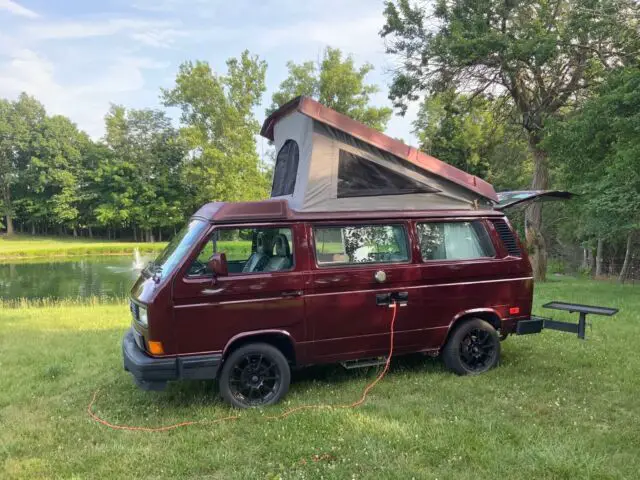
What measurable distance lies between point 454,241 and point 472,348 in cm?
140

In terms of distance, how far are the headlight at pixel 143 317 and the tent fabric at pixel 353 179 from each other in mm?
2002

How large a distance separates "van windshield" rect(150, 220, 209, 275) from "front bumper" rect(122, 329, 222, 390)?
0.90 meters

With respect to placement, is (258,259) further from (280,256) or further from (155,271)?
(155,271)

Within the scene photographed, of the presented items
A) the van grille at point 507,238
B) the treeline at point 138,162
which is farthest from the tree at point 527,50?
the treeline at point 138,162

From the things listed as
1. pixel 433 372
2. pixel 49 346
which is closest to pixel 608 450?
pixel 433 372

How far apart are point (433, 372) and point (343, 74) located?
132 ft

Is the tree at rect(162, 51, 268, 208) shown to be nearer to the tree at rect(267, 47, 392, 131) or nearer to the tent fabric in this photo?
the tree at rect(267, 47, 392, 131)

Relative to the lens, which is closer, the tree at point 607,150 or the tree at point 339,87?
the tree at point 607,150

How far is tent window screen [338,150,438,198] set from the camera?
584 cm

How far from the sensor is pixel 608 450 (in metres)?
4.06

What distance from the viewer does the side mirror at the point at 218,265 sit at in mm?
4883

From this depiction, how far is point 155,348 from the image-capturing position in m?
4.88

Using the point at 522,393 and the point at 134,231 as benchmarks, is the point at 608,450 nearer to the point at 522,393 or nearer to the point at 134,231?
the point at 522,393

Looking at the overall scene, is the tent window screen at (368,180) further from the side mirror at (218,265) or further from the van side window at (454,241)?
the side mirror at (218,265)
